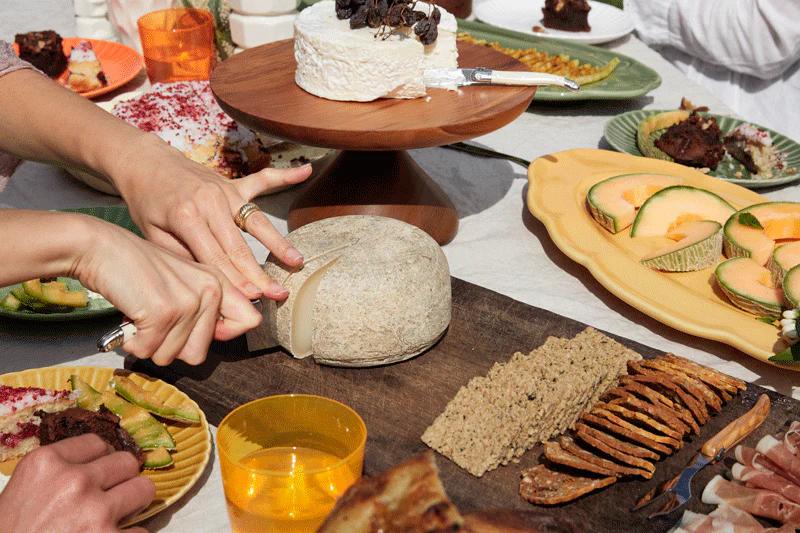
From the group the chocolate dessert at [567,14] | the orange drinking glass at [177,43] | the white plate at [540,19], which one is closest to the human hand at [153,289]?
the orange drinking glass at [177,43]

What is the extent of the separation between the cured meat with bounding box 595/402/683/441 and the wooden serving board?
0.04m

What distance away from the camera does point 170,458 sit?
106 cm

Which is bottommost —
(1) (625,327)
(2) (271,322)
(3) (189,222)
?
(1) (625,327)

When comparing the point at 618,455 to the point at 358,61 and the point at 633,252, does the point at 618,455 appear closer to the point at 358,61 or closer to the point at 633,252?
the point at 633,252

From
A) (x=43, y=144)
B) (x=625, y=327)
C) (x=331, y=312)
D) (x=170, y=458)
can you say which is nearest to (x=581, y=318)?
(x=625, y=327)

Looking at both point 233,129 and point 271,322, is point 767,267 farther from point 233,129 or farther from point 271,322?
point 233,129

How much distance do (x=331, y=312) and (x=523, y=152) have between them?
101 cm

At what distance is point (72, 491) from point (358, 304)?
543 mm

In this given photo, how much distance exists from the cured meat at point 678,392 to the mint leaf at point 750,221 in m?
0.50

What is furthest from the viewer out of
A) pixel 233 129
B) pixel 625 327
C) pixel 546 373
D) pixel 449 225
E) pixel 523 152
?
pixel 523 152

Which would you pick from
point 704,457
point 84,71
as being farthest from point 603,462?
point 84,71

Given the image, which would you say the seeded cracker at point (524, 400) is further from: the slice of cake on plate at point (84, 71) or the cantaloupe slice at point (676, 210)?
the slice of cake on plate at point (84, 71)

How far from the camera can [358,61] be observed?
1523 mm

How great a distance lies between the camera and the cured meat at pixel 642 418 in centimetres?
114
